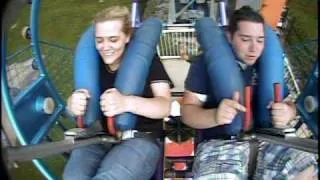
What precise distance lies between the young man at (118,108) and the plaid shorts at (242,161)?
0.30 ft

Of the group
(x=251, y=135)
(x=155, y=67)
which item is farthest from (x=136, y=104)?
(x=251, y=135)

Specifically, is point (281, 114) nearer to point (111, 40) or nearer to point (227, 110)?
point (227, 110)

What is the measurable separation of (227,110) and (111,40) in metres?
0.25

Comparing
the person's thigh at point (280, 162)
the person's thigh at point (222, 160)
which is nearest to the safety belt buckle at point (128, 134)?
the person's thigh at point (222, 160)

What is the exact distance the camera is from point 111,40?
52.3 inches

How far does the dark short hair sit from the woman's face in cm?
20

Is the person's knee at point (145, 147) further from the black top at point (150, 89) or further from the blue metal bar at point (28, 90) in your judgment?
the blue metal bar at point (28, 90)

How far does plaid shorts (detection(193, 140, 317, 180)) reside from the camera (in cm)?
122

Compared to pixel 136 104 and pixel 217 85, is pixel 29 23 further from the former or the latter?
pixel 217 85

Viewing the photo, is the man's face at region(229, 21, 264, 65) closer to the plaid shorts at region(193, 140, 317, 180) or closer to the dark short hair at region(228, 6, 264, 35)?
the dark short hair at region(228, 6, 264, 35)

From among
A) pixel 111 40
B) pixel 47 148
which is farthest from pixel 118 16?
pixel 47 148

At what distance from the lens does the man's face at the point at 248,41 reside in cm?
134

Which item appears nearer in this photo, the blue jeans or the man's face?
the blue jeans

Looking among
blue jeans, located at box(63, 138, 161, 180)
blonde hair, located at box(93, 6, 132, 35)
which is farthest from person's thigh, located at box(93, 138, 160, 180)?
blonde hair, located at box(93, 6, 132, 35)
